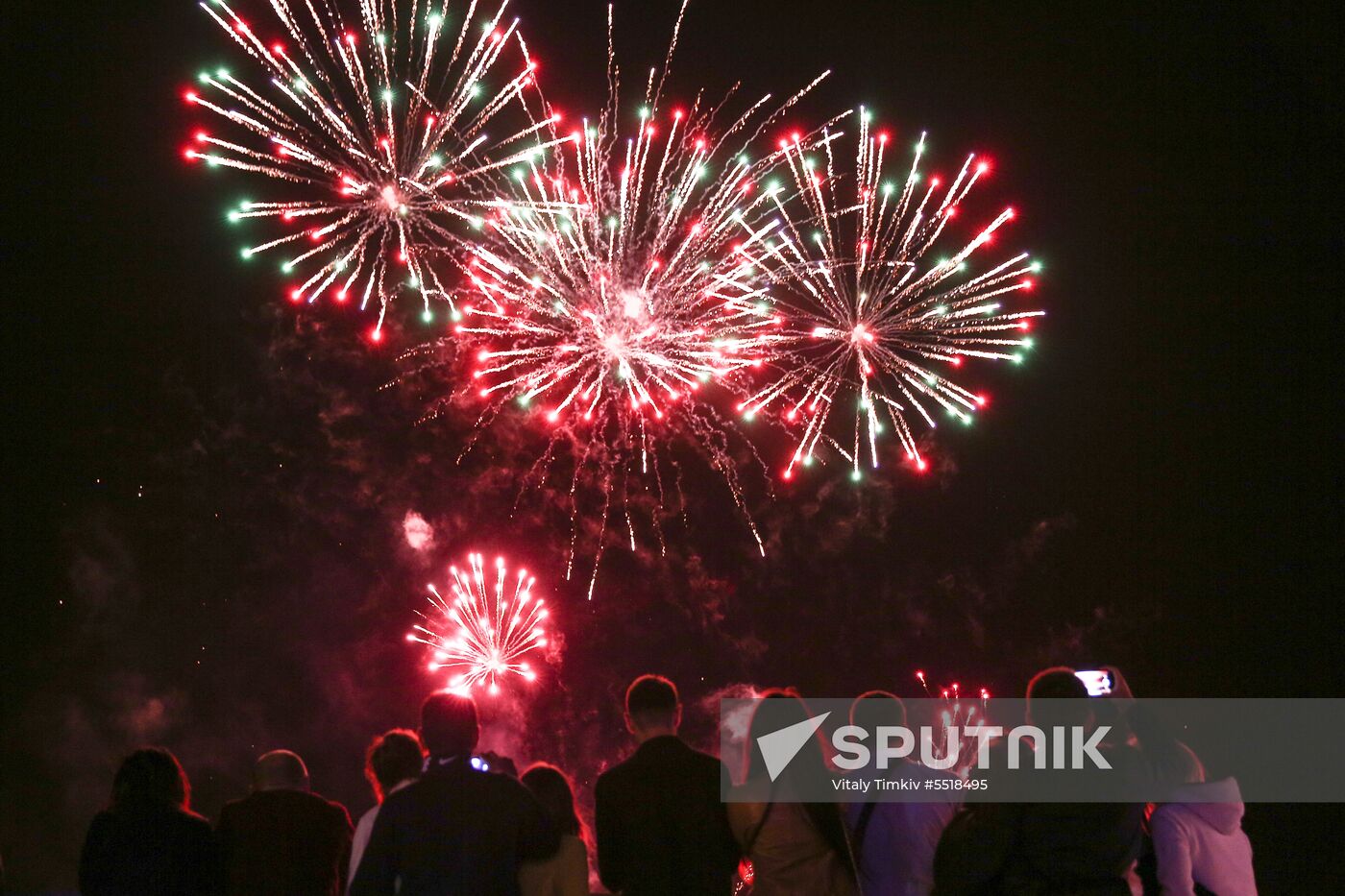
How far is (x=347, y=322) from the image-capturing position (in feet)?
94.1

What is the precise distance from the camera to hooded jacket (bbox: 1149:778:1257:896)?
4410 mm

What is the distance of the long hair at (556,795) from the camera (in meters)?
5.02

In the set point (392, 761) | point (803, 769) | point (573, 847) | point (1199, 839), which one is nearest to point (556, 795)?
point (573, 847)

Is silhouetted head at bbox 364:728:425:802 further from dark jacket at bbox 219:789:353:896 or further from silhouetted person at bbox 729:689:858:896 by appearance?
silhouetted person at bbox 729:689:858:896

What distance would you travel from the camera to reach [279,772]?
5.37m

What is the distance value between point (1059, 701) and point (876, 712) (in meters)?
1.56

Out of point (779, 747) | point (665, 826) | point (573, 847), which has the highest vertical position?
point (779, 747)

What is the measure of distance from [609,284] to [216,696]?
1685 cm

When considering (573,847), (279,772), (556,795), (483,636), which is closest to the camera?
(573,847)

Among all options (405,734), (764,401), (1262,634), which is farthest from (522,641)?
(405,734)

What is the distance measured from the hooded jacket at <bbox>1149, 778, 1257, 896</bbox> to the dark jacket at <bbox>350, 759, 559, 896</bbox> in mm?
2439

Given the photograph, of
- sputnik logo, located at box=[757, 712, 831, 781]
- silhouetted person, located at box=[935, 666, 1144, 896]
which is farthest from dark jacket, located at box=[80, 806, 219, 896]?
silhouetted person, located at box=[935, 666, 1144, 896]

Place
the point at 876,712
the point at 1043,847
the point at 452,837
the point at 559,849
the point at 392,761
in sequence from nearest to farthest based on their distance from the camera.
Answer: the point at 1043,847 → the point at 452,837 → the point at 559,849 → the point at 392,761 → the point at 876,712

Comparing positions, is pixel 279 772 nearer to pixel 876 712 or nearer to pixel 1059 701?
pixel 876 712
